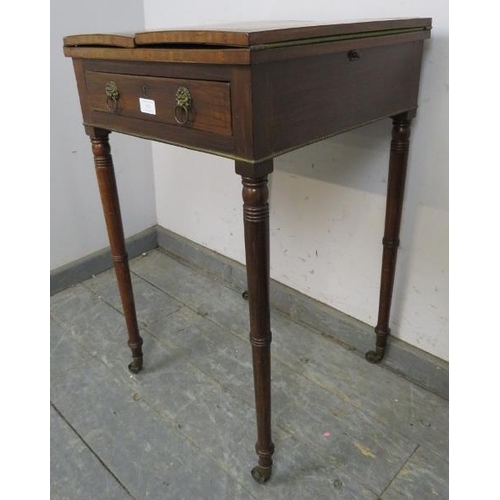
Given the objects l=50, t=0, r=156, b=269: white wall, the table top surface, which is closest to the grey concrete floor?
l=50, t=0, r=156, b=269: white wall

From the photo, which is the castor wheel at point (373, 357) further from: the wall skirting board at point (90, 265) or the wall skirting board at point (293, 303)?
the wall skirting board at point (90, 265)

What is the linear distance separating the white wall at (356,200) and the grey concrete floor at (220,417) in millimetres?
172

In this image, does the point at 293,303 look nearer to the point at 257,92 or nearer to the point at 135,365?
the point at 135,365

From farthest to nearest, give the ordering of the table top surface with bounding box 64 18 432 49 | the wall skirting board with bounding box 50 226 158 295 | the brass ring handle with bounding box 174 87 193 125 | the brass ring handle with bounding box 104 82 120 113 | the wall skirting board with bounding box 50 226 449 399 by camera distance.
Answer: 1. the wall skirting board with bounding box 50 226 158 295
2. the wall skirting board with bounding box 50 226 449 399
3. the brass ring handle with bounding box 104 82 120 113
4. the brass ring handle with bounding box 174 87 193 125
5. the table top surface with bounding box 64 18 432 49

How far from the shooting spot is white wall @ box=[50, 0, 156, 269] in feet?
4.92

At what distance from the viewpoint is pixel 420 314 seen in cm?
121

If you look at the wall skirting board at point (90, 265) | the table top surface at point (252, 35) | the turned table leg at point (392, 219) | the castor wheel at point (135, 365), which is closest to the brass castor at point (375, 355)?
the turned table leg at point (392, 219)

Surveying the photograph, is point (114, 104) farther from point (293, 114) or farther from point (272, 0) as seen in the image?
point (272, 0)

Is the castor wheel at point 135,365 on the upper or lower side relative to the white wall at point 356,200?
lower

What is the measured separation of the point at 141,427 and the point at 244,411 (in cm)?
25

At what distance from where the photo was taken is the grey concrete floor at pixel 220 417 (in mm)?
987

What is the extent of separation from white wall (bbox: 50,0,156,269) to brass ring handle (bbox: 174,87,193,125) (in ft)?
3.06

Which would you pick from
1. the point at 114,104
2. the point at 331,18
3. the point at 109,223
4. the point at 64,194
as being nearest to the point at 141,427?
the point at 109,223

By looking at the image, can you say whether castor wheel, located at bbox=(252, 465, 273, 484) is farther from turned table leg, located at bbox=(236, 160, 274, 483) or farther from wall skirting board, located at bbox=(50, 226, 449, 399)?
wall skirting board, located at bbox=(50, 226, 449, 399)
